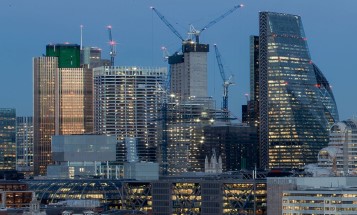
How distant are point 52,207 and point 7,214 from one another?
17.2 metres

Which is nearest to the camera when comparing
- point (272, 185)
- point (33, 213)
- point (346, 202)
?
point (33, 213)

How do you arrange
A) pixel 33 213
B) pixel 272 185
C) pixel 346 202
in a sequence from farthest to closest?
pixel 272 185
pixel 346 202
pixel 33 213

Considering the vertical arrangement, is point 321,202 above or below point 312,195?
below

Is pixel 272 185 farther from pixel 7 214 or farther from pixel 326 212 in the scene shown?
pixel 7 214

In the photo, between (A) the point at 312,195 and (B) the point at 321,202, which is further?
(A) the point at 312,195

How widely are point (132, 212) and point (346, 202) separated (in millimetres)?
22710

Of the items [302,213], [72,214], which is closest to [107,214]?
[72,214]

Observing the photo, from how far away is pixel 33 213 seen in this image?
573 ft

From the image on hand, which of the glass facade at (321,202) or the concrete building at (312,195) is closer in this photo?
the glass facade at (321,202)

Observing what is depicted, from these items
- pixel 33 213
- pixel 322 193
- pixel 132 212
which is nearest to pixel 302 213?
pixel 322 193

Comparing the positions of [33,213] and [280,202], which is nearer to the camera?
[33,213]

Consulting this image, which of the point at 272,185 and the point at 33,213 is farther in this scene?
the point at 272,185

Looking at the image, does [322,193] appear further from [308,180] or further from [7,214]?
[7,214]

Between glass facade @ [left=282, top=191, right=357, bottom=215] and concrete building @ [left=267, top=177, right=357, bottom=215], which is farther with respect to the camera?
concrete building @ [left=267, top=177, right=357, bottom=215]
